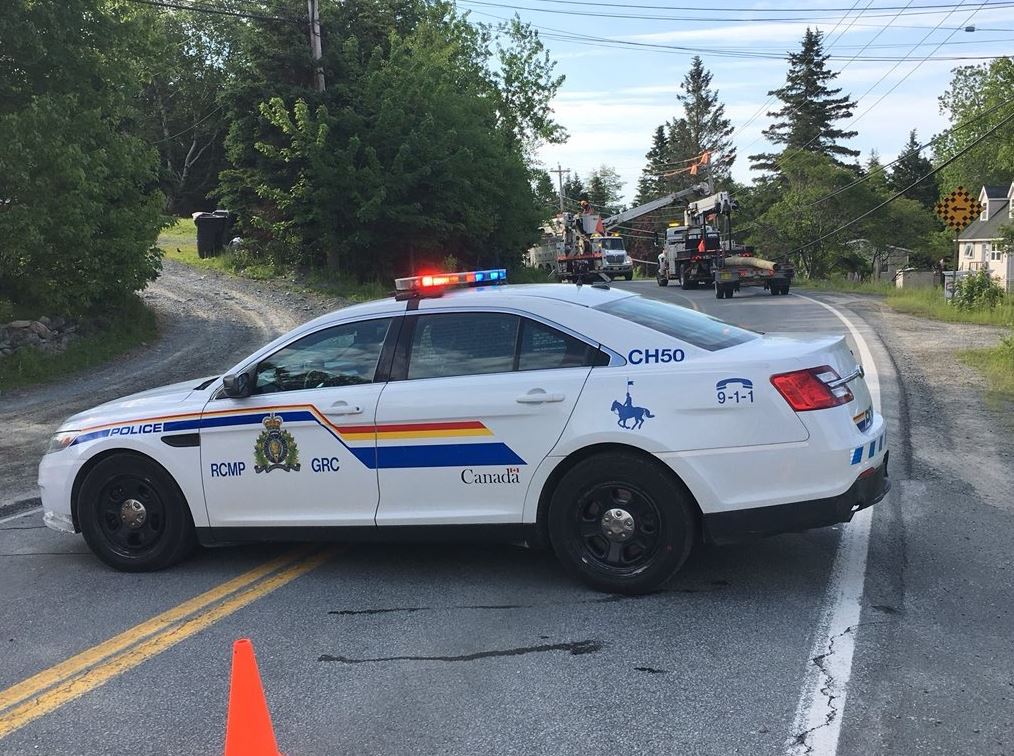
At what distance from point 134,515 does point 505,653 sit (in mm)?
2687

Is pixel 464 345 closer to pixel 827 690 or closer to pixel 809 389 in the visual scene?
pixel 809 389

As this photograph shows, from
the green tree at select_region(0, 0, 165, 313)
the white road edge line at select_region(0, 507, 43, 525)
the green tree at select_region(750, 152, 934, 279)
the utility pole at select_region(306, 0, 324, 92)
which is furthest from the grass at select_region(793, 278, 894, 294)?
the white road edge line at select_region(0, 507, 43, 525)

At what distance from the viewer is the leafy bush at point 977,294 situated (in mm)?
19312

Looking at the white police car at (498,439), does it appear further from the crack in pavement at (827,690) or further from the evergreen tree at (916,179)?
the evergreen tree at (916,179)

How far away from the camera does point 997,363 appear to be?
11.7 m

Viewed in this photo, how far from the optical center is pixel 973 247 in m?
61.0

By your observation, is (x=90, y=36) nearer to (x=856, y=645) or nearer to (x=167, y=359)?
(x=167, y=359)

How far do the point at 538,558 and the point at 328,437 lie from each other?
1.43 metres

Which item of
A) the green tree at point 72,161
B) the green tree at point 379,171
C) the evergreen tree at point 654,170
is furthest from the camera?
the evergreen tree at point 654,170

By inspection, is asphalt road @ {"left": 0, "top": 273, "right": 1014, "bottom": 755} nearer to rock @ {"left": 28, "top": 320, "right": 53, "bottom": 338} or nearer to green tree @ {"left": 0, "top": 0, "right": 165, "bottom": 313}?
green tree @ {"left": 0, "top": 0, "right": 165, "bottom": 313}

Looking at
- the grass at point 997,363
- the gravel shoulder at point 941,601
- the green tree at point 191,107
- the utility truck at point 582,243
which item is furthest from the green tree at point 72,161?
the green tree at point 191,107

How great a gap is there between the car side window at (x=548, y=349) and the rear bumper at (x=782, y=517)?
1051 mm

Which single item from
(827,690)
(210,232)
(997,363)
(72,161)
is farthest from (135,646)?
(210,232)

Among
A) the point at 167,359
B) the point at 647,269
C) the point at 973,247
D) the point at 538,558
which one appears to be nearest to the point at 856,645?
the point at 538,558
